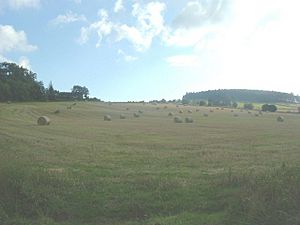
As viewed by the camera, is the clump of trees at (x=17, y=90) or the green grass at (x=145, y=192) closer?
the green grass at (x=145, y=192)

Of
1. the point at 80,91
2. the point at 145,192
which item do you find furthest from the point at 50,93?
the point at 145,192

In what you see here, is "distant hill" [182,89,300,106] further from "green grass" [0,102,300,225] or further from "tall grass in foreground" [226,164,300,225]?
"tall grass in foreground" [226,164,300,225]

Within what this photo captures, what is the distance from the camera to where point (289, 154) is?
60.5 feet

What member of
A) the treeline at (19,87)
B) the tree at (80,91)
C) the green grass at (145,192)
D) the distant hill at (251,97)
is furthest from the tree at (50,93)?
the green grass at (145,192)

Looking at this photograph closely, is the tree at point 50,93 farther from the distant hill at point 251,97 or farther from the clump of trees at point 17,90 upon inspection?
the distant hill at point 251,97

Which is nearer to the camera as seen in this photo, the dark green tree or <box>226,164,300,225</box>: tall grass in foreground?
<box>226,164,300,225</box>: tall grass in foreground

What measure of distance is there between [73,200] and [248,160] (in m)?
7.99

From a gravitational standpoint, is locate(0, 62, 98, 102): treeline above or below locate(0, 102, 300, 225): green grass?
above

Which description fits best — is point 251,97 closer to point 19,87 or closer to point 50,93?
point 50,93

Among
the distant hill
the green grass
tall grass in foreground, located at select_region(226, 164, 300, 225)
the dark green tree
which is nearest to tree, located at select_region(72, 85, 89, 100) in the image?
the dark green tree

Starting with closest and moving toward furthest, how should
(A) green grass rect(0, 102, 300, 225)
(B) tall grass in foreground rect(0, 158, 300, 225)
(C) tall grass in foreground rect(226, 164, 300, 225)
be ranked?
(C) tall grass in foreground rect(226, 164, 300, 225)
(B) tall grass in foreground rect(0, 158, 300, 225)
(A) green grass rect(0, 102, 300, 225)

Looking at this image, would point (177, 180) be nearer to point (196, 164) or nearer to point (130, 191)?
point (130, 191)

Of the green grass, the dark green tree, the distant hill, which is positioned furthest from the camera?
the distant hill

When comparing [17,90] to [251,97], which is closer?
[17,90]
